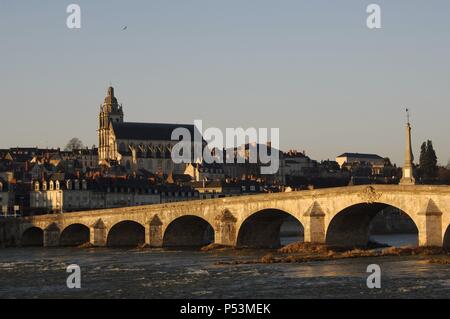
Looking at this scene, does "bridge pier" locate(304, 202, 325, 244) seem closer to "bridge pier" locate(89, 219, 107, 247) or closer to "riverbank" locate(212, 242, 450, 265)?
"riverbank" locate(212, 242, 450, 265)

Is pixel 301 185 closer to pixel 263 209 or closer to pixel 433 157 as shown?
pixel 433 157

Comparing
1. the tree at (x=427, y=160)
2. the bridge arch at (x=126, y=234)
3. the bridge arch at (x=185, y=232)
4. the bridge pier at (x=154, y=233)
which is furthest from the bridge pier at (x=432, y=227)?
the tree at (x=427, y=160)

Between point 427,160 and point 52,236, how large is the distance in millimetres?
67459

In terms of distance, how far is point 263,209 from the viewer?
7512 centimetres

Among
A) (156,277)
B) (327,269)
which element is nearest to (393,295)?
(327,269)

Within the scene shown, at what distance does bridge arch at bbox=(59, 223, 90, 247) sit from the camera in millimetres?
99125

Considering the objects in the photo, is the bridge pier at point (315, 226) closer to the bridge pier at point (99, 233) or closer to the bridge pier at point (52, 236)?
the bridge pier at point (99, 233)

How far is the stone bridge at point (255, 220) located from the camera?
62.0m

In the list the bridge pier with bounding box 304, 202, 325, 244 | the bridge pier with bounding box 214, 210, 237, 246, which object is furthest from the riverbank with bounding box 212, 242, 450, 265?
the bridge pier with bounding box 214, 210, 237, 246

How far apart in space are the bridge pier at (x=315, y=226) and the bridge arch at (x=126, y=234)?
26.6 metres

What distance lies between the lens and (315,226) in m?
69.9

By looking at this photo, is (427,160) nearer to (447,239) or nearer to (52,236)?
(52,236)

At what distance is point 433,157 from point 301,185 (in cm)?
3388

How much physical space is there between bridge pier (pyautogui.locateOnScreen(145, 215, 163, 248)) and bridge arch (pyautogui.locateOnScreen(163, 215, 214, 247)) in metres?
0.52
